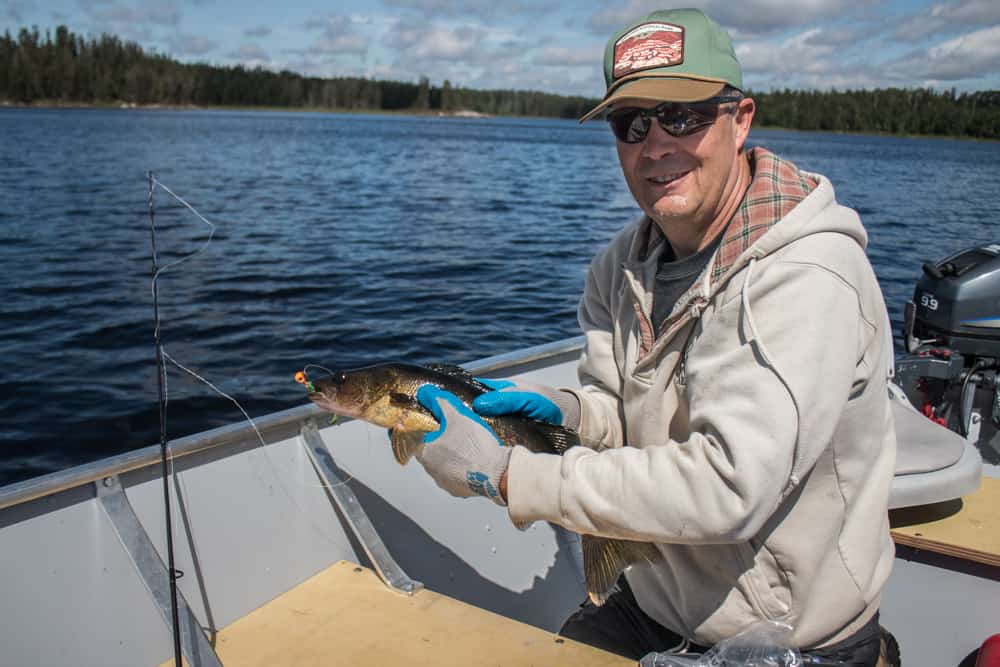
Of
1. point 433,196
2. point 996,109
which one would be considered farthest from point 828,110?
point 433,196

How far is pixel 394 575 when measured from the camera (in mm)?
3359

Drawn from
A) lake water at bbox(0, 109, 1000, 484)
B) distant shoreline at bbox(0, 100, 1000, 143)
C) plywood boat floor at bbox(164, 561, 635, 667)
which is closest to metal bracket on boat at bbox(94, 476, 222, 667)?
plywood boat floor at bbox(164, 561, 635, 667)

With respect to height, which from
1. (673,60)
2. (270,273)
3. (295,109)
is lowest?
(270,273)

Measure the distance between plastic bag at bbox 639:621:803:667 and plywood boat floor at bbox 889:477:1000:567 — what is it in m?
1.54

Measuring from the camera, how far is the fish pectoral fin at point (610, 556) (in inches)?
90.4

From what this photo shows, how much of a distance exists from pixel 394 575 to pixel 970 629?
2.47m

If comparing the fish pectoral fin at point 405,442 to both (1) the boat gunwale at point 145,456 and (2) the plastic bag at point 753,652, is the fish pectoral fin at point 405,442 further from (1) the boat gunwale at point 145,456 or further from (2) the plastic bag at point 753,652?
(2) the plastic bag at point 753,652

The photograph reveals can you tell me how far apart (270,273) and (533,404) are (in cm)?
1365

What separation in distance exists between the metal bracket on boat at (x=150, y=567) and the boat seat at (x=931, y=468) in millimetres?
2761

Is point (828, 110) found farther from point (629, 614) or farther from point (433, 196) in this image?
point (629, 614)

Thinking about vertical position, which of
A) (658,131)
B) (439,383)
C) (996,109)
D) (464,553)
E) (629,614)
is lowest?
(464,553)

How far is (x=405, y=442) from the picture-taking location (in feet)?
9.15

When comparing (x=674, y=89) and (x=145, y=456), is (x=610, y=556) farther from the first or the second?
(x=145, y=456)

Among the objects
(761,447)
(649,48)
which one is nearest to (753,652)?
(761,447)
